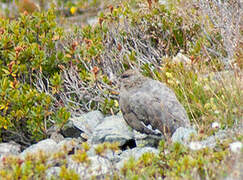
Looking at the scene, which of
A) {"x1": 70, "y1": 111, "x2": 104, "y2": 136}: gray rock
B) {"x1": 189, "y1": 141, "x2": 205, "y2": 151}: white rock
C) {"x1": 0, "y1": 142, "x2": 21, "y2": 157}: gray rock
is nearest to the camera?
{"x1": 189, "y1": 141, "x2": 205, "y2": 151}: white rock

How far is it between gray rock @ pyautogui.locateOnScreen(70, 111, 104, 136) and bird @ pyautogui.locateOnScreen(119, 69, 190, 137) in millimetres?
699

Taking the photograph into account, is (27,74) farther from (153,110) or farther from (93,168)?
(93,168)

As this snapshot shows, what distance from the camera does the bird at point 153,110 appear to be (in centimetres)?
526

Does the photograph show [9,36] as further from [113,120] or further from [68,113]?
[113,120]

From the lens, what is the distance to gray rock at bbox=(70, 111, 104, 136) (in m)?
5.99

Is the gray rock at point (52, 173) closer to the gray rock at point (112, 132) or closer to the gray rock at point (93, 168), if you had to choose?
the gray rock at point (93, 168)

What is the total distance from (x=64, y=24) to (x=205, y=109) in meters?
5.27

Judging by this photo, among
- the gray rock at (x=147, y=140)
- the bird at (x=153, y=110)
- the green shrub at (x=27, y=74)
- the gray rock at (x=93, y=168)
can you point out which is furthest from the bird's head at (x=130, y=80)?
the gray rock at (x=93, y=168)

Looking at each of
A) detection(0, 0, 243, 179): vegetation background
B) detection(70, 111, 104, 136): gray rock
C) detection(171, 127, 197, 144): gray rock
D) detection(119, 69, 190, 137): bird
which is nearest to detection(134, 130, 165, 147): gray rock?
detection(119, 69, 190, 137): bird

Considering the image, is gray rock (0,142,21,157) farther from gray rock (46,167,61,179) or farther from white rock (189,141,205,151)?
white rock (189,141,205,151)

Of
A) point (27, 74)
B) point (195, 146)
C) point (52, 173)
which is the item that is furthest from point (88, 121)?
point (195, 146)

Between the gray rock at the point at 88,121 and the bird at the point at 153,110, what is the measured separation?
27.5 inches

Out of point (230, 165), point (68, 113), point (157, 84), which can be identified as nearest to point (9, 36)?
point (68, 113)

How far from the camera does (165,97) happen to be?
17.4 feet
